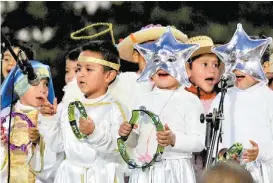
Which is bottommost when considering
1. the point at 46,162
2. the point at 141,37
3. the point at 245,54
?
the point at 46,162

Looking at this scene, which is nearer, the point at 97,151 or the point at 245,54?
the point at 97,151

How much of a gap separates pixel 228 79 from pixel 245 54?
191mm

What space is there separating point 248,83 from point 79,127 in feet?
3.21

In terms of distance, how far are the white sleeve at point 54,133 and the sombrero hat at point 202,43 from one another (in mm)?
854

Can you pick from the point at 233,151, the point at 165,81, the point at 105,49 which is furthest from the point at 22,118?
the point at 233,151

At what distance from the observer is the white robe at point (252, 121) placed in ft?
Answer: 12.4

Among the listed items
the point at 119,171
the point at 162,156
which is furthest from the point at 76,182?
the point at 162,156

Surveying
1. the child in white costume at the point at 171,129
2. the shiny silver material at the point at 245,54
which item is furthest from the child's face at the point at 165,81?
the shiny silver material at the point at 245,54

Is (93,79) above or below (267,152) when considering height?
above

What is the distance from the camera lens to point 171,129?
3.72 metres

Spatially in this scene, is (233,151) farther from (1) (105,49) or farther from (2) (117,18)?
(2) (117,18)

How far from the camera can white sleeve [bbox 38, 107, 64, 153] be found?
3.87 m

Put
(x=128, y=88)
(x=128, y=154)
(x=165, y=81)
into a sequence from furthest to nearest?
(x=128, y=88), (x=165, y=81), (x=128, y=154)

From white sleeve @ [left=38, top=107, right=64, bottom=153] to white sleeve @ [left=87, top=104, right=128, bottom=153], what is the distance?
255 millimetres
